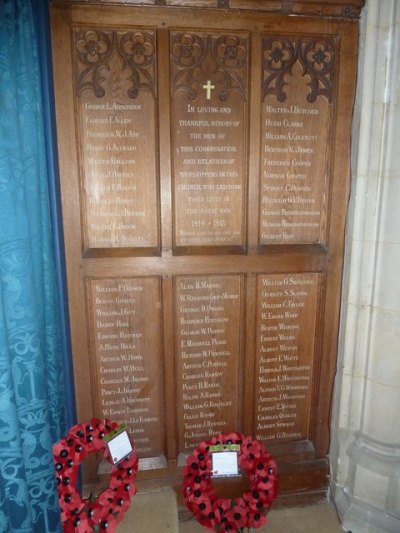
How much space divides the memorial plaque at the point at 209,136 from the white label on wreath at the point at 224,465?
90cm

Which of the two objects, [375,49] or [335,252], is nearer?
[375,49]

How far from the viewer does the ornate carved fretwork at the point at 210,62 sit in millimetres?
1607

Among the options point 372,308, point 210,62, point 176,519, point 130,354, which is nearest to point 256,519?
point 176,519

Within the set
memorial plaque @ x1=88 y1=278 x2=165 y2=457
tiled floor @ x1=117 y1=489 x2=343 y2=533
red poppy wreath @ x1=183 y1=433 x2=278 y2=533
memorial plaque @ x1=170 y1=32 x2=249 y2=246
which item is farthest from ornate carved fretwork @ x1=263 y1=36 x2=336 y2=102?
tiled floor @ x1=117 y1=489 x2=343 y2=533

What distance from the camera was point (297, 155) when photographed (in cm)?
173

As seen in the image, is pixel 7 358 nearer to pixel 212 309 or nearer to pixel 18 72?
pixel 212 309

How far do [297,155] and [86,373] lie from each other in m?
1.37

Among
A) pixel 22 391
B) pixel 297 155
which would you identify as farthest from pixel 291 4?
pixel 22 391

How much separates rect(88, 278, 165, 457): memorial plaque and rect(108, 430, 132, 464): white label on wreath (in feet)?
0.75

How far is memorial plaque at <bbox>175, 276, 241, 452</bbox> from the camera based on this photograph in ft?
5.89

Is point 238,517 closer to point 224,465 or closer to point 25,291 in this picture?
point 224,465

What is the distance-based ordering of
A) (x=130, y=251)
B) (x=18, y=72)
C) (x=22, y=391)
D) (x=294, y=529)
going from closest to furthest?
(x=18, y=72)
(x=22, y=391)
(x=130, y=251)
(x=294, y=529)

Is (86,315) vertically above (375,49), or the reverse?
(375,49)

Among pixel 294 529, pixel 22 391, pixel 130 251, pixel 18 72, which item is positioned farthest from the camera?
pixel 294 529
